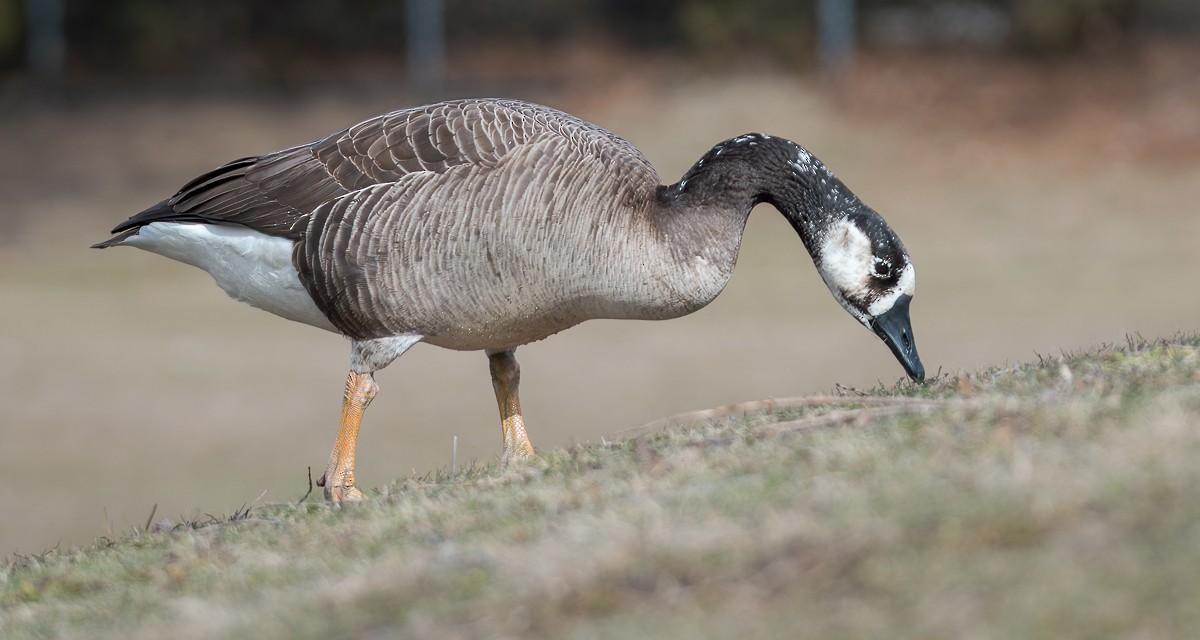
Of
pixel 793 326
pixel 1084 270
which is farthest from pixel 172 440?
pixel 1084 270

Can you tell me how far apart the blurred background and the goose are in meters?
1.53

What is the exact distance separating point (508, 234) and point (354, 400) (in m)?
1.12

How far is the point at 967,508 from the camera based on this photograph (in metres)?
3.33

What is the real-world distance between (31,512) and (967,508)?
8.92m

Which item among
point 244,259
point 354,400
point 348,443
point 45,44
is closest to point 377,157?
point 244,259

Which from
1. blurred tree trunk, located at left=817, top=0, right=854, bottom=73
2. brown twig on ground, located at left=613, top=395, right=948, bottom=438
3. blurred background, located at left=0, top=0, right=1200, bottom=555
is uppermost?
blurred tree trunk, located at left=817, top=0, right=854, bottom=73

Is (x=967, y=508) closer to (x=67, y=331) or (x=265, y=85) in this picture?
(x=67, y=331)

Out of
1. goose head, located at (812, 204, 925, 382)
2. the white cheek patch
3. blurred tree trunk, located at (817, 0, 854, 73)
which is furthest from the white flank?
blurred tree trunk, located at (817, 0, 854, 73)

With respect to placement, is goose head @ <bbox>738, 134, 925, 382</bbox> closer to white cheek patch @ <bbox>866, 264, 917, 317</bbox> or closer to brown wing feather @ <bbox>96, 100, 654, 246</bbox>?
white cheek patch @ <bbox>866, 264, 917, 317</bbox>

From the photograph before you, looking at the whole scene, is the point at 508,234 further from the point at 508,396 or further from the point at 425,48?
the point at 425,48

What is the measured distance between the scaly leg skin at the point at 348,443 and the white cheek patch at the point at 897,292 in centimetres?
237

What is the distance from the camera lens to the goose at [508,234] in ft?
19.0

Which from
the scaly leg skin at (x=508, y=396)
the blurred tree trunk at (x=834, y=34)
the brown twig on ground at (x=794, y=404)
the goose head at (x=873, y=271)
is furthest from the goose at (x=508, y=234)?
the blurred tree trunk at (x=834, y=34)

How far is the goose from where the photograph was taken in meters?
5.79
